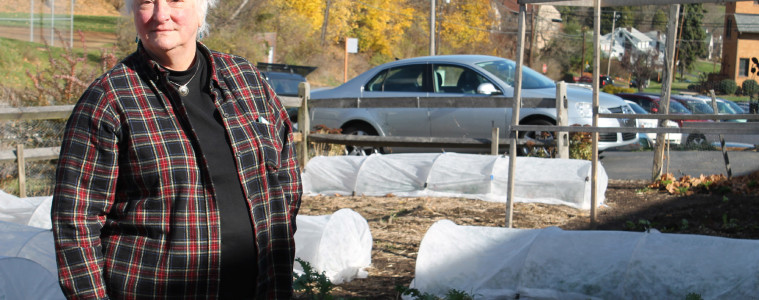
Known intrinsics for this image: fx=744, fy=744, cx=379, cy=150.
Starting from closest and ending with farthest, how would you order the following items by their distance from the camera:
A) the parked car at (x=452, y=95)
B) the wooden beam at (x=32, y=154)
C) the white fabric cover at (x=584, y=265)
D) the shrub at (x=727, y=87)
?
the white fabric cover at (x=584, y=265)
the wooden beam at (x=32, y=154)
the shrub at (x=727, y=87)
the parked car at (x=452, y=95)

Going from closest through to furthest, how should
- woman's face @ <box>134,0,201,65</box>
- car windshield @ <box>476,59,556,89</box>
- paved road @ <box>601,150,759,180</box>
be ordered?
1. woman's face @ <box>134,0,201,65</box>
2. paved road @ <box>601,150,759,180</box>
3. car windshield @ <box>476,59,556,89</box>

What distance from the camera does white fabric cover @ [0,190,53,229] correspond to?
16.9 feet

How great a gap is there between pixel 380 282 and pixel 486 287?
33.7 inches

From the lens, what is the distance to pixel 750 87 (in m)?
7.55

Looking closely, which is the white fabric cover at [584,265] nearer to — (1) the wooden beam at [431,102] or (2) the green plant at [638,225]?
(2) the green plant at [638,225]

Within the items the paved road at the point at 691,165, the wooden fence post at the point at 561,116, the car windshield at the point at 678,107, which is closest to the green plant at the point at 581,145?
the paved road at the point at 691,165

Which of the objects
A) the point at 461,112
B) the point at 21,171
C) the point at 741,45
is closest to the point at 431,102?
the point at 461,112

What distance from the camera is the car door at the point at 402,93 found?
11.0 meters

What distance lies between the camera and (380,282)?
4.80 m

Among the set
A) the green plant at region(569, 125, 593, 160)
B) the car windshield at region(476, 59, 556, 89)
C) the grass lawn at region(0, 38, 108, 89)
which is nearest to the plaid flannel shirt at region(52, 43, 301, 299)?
the green plant at region(569, 125, 593, 160)

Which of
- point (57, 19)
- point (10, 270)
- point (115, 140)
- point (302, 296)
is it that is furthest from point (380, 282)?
point (57, 19)

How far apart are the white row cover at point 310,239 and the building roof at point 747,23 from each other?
315 inches

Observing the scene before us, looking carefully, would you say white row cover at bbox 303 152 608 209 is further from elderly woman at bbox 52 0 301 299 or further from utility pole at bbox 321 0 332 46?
utility pole at bbox 321 0 332 46

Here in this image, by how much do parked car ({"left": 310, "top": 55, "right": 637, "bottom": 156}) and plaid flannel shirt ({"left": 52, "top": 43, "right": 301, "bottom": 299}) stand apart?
27.6ft
